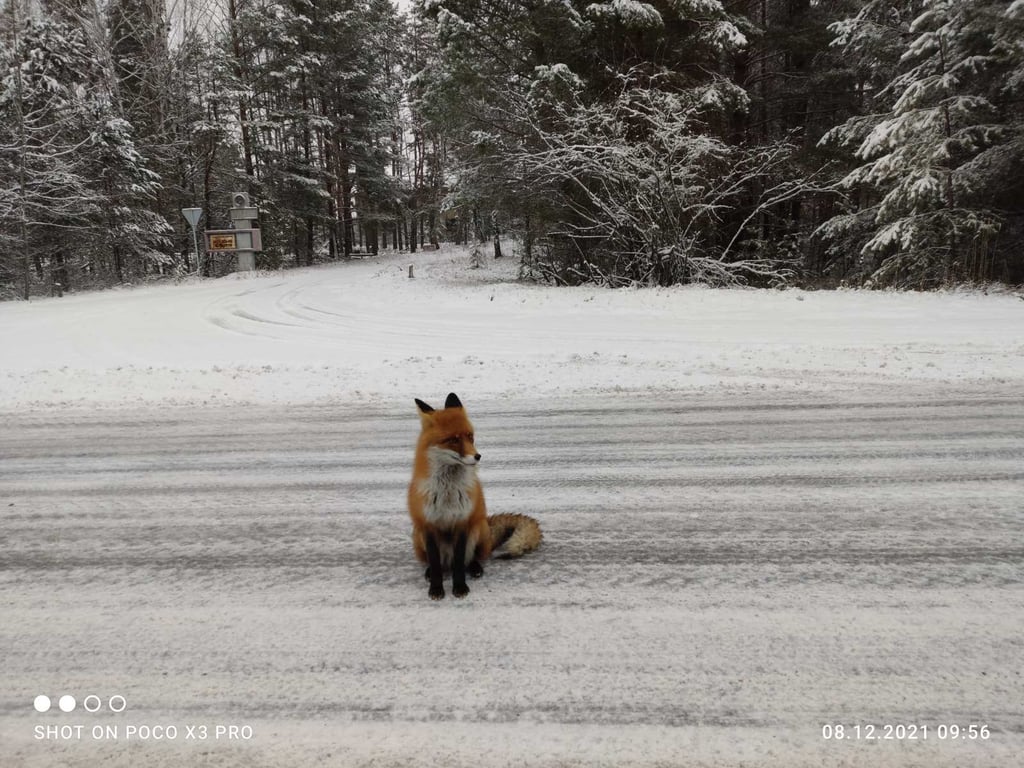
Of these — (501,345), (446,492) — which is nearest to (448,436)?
(446,492)

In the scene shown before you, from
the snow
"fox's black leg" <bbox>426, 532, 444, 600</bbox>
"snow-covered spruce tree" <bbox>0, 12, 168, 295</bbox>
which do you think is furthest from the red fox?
"snow-covered spruce tree" <bbox>0, 12, 168, 295</bbox>

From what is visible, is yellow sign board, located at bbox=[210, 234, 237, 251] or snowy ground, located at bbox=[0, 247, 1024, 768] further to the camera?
yellow sign board, located at bbox=[210, 234, 237, 251]

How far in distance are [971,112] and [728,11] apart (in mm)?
10380

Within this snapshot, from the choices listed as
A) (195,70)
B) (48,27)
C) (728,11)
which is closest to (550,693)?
(728,11)

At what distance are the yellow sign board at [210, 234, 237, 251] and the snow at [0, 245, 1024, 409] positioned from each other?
1020 cm

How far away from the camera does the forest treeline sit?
1602cm

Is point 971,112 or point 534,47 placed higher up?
point 534,47

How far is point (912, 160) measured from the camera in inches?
620

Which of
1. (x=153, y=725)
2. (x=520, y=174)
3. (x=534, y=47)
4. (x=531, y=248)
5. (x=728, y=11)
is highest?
(x=728, y=11)

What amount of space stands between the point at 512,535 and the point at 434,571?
1.81 ft

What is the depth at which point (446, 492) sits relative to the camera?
2.71 metres

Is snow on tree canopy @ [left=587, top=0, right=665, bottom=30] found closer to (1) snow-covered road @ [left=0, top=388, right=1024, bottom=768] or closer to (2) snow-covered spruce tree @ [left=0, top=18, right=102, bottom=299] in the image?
(1) snow-covered road @ [left=0, top=388, right=1024, bottom=768]

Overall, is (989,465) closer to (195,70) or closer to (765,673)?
(765,673)

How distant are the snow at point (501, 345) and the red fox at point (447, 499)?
455 cm
